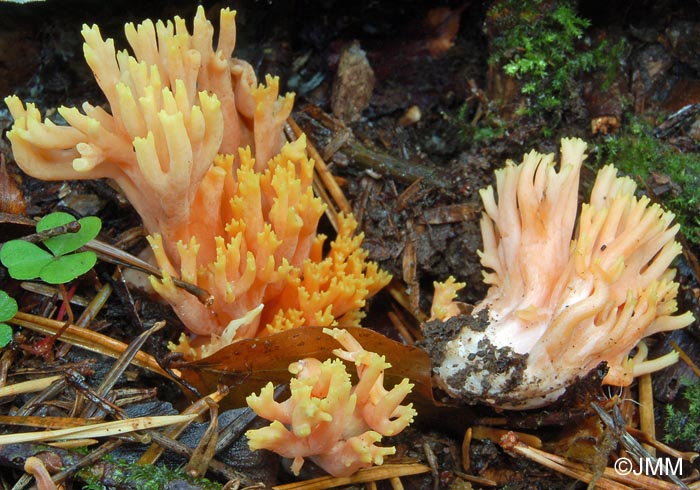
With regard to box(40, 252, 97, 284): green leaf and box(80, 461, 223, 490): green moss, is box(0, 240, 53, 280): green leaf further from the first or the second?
box(80, 461, 223, 490): green moss

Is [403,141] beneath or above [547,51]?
beneath

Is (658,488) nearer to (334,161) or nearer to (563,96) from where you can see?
(563,96)

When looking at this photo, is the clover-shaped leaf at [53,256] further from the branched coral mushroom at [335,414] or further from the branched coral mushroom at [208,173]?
the branched coral mushroom at [335,414]

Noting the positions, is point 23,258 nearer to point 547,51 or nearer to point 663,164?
point 547,51

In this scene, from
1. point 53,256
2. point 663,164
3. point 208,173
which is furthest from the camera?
point 663,164

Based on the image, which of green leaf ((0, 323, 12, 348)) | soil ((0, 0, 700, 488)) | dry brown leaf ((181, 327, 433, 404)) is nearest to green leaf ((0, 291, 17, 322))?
green leaf ((0, 323, 12, 348))

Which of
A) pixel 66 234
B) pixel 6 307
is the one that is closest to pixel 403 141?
pixel 66 234
